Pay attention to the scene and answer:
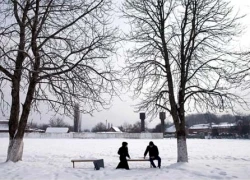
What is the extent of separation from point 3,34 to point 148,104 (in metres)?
8.40

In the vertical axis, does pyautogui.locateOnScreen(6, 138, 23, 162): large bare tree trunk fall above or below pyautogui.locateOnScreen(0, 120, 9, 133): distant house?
below

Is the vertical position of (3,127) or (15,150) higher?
(3,127)

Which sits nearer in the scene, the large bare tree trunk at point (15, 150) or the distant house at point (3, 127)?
the large bare tree trunk at point (15, 150)

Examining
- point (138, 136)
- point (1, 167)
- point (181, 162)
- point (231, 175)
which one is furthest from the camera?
point (138, 136)

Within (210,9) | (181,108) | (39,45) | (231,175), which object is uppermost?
(210,9)

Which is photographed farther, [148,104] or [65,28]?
[148,104]

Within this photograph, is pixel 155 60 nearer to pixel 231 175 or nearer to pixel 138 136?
pixel 231 175

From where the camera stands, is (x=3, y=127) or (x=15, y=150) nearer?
(x=15, y=150)

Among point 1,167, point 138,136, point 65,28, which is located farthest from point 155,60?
point 138,136

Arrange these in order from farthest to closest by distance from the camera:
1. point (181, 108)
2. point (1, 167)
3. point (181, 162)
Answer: point (181, 108), point (181, 162), point (1, 167)

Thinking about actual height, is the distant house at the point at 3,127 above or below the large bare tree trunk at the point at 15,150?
above

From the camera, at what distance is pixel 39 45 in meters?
15.4

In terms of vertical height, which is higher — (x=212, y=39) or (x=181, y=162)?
(x=212, y=39)

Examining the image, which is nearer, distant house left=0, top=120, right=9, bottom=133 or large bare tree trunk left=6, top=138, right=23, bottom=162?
large bare tree trunk left=6, top=138, right=23, bottom=162
